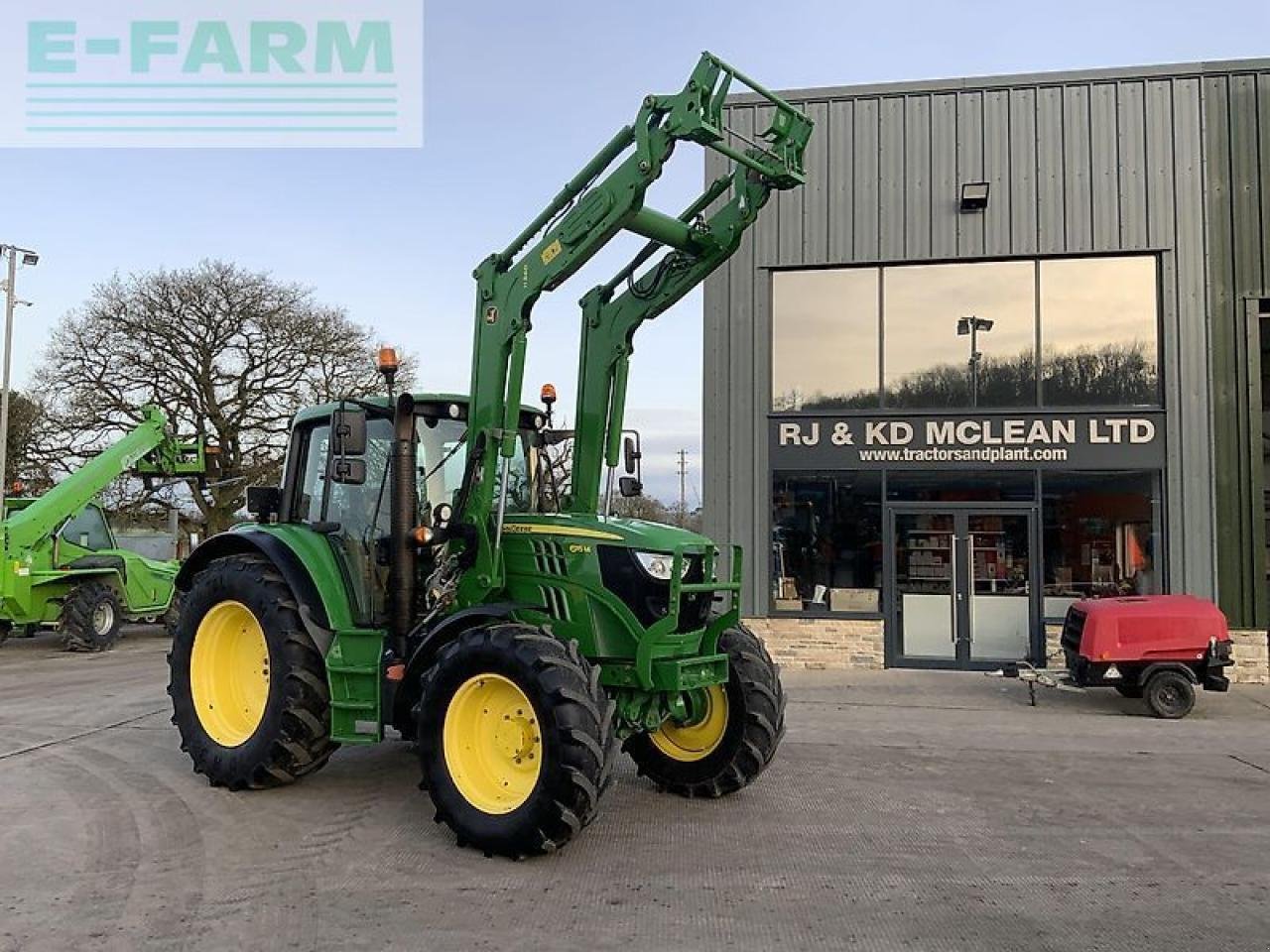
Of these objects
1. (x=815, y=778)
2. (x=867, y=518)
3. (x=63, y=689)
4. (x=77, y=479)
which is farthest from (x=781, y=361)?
(x=77, y=479)

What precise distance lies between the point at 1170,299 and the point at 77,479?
14.8 meters

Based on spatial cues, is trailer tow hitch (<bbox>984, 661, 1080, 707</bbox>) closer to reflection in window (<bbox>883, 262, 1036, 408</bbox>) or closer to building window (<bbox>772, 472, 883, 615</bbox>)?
building window (<bbox>772, 472, 883, 615</bbox>)

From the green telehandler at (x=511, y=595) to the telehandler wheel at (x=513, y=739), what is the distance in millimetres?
12

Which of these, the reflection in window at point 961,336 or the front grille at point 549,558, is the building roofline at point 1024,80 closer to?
the reflection in window at point 961,336

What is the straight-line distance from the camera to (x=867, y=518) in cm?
1319

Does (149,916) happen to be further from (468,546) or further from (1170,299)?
(1170,299)

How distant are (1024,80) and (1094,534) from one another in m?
5.68

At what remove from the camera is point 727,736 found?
6383mm

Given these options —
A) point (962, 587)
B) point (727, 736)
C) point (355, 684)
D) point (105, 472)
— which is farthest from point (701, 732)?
point (105, 472)

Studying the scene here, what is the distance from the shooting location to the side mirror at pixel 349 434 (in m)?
5.95

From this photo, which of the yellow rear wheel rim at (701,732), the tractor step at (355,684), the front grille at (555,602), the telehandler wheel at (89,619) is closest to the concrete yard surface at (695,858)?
the yellow rear wheel rim at (701,732)

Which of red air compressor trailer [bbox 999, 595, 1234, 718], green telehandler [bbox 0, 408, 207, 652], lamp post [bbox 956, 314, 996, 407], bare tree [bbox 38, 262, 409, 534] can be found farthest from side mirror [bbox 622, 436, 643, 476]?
bare tree [bbox 38, 262, 409, 534]

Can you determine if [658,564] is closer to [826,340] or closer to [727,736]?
[727,736]

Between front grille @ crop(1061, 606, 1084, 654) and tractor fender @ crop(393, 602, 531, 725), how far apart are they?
6.64m
